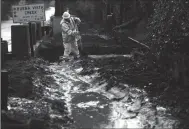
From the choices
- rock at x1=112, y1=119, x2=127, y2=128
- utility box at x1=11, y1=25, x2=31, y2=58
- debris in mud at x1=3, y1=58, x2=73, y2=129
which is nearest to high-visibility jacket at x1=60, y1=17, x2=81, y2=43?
utility box at x1=11, y1=25, x2=31, y2=58

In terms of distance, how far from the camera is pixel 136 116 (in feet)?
27.8

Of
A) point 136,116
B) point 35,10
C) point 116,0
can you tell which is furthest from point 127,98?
point 116,0

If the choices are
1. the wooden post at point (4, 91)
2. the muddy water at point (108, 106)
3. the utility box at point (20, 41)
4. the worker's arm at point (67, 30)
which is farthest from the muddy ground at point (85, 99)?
the worker's arm at point (67, 30)

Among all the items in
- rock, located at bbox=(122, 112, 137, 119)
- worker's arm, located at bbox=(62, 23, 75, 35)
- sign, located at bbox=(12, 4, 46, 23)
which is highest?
sign, located at bbox=(12, 4, 46, 23)

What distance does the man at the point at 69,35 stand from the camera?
16531 millimetres

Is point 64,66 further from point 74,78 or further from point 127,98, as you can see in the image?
point 127,98

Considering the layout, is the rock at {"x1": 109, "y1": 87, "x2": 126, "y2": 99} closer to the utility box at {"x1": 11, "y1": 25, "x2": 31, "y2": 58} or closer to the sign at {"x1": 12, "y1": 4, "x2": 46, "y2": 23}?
the utility box at {"x1": 11, "y1": 25, "x2": 31, "y2": 58}

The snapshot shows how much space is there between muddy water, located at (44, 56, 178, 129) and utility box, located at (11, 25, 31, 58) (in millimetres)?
3780

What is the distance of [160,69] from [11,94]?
4.27 meters

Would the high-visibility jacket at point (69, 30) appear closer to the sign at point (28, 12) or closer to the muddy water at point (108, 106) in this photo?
the sign at point (28, 12)

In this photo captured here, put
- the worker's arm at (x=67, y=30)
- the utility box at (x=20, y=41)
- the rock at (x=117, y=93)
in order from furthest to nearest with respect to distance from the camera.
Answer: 1. the worker's arm at (x=67, y=30)
2. the utility box at (x=20, y=41)
3. the rock at (x=117, y=93)

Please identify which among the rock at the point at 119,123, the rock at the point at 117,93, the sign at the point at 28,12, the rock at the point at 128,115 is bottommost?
the rock at the point at 119,123

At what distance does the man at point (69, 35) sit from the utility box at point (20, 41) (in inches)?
66.2

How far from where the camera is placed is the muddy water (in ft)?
26.4
